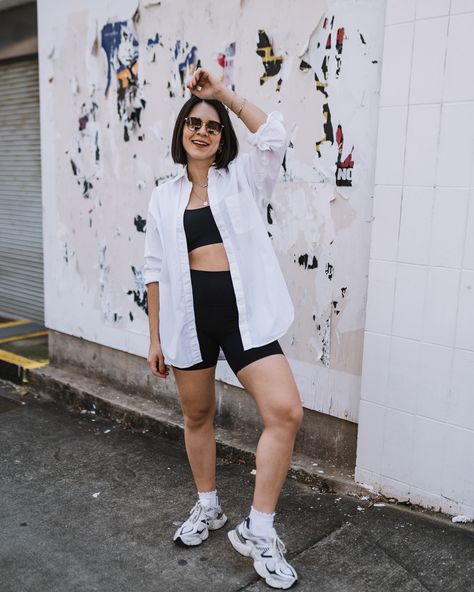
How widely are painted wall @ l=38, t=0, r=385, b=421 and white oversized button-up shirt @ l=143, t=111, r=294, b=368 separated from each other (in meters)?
0.78

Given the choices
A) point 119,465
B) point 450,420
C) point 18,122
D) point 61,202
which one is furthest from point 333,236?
point 18,122

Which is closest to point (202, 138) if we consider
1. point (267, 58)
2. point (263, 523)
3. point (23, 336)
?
point (267, 58)

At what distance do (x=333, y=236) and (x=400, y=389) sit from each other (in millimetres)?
883

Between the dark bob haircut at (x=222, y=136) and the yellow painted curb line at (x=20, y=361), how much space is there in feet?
10.8

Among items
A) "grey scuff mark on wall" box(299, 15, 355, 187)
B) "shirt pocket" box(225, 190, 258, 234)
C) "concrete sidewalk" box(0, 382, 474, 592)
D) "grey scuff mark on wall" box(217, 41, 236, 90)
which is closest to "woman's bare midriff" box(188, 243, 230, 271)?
"shirt pocket" box(225, 190, 258, 234)

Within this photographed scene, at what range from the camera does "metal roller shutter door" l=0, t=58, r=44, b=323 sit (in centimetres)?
679

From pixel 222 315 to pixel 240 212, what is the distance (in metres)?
0.44

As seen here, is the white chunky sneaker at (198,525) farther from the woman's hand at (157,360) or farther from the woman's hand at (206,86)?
the woman's hand at (206,86)

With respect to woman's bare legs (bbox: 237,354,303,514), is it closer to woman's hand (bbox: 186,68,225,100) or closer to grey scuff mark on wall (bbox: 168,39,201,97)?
woman's hand (bbox: 186,68,225,100)

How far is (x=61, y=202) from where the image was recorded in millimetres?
5336

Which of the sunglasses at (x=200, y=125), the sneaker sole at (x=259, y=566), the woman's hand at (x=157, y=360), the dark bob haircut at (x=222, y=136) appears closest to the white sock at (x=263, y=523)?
the sneaker sole at (x=259, y=566)

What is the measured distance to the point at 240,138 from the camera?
4.00m

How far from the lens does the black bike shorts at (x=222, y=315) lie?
9.25ft

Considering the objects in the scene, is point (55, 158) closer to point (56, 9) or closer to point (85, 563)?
point (56, 9)
